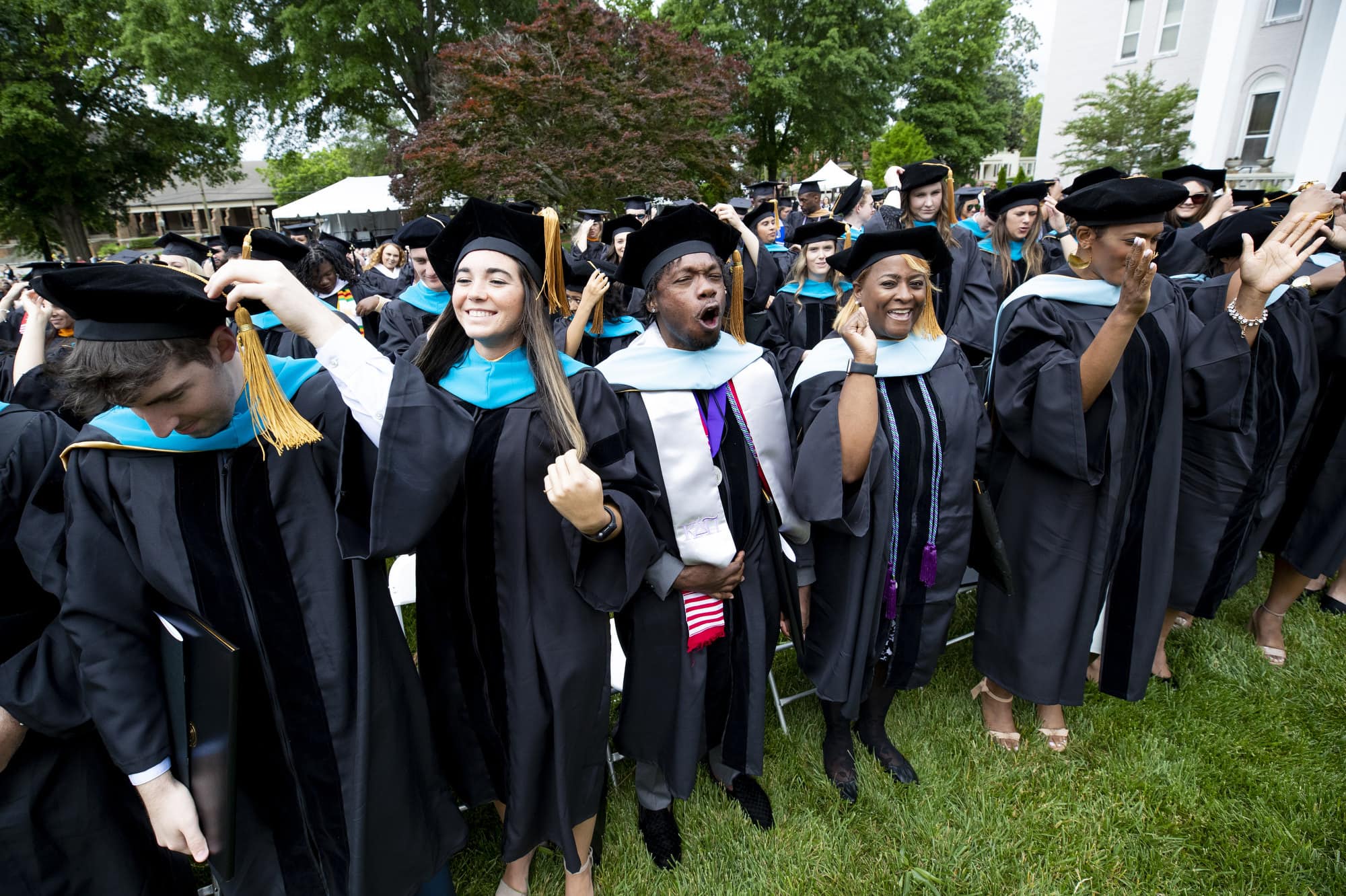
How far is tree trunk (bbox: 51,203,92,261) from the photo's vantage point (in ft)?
85.4

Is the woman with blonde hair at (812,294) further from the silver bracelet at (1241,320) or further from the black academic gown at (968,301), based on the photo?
the silver bracelet at (1241,320)

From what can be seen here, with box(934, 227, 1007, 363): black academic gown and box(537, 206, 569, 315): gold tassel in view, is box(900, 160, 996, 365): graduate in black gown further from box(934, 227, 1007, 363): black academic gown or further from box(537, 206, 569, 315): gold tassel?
box(537, 206, 569, 315): gold tassel

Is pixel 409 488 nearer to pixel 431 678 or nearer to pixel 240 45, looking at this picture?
pixel 431 678

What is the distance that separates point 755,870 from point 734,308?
2118mm

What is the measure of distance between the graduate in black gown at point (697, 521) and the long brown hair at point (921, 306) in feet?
1.16

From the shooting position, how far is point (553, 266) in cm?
206

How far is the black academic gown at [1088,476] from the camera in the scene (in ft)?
8.71

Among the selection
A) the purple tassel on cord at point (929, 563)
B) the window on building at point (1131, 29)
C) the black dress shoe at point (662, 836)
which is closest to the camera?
the black dress shoe at point (662, 836)

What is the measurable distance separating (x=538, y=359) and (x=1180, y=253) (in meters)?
4.69

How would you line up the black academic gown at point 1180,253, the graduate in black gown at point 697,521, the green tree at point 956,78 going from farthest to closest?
the green tree at point 956,78
the black academic gown at point 1180,253
the graduate in black gown at point 697,521

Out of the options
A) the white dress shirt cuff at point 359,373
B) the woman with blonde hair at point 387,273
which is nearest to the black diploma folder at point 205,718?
the white dress shirt cuff at point 359,373

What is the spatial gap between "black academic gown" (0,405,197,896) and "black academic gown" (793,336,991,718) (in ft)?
7.20

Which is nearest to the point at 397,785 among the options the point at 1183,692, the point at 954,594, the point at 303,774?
the point at 303,774

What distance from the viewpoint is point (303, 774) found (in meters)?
1.89
